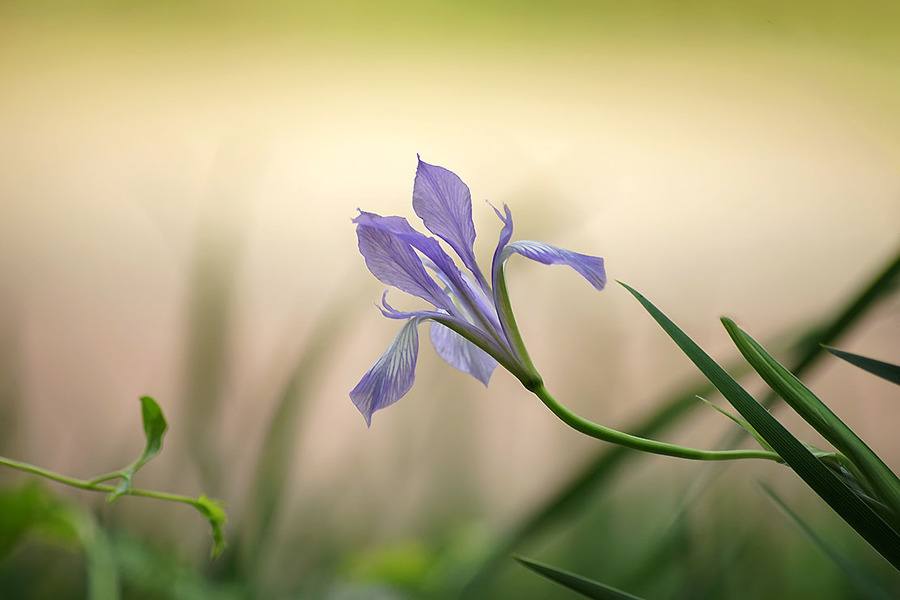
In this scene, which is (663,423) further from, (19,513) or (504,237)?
(19,513)

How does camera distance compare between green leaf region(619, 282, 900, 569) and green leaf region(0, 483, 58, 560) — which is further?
green leaf region(0, 483, 58, 560)

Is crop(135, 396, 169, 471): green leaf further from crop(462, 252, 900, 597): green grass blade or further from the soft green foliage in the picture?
crop(462, 252, 900, 597): green grass blade

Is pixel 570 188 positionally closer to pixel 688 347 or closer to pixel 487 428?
pixel 487 428

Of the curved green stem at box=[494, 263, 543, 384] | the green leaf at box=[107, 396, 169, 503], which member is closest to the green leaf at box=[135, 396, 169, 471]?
the green leaf at box=[107, 396, 169, 503]

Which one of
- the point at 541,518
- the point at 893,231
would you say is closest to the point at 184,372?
the point at 541,518

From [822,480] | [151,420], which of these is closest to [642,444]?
[822,480]

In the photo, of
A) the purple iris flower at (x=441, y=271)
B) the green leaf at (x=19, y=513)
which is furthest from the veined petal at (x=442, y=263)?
the green leaf at (x=19, y=513)
